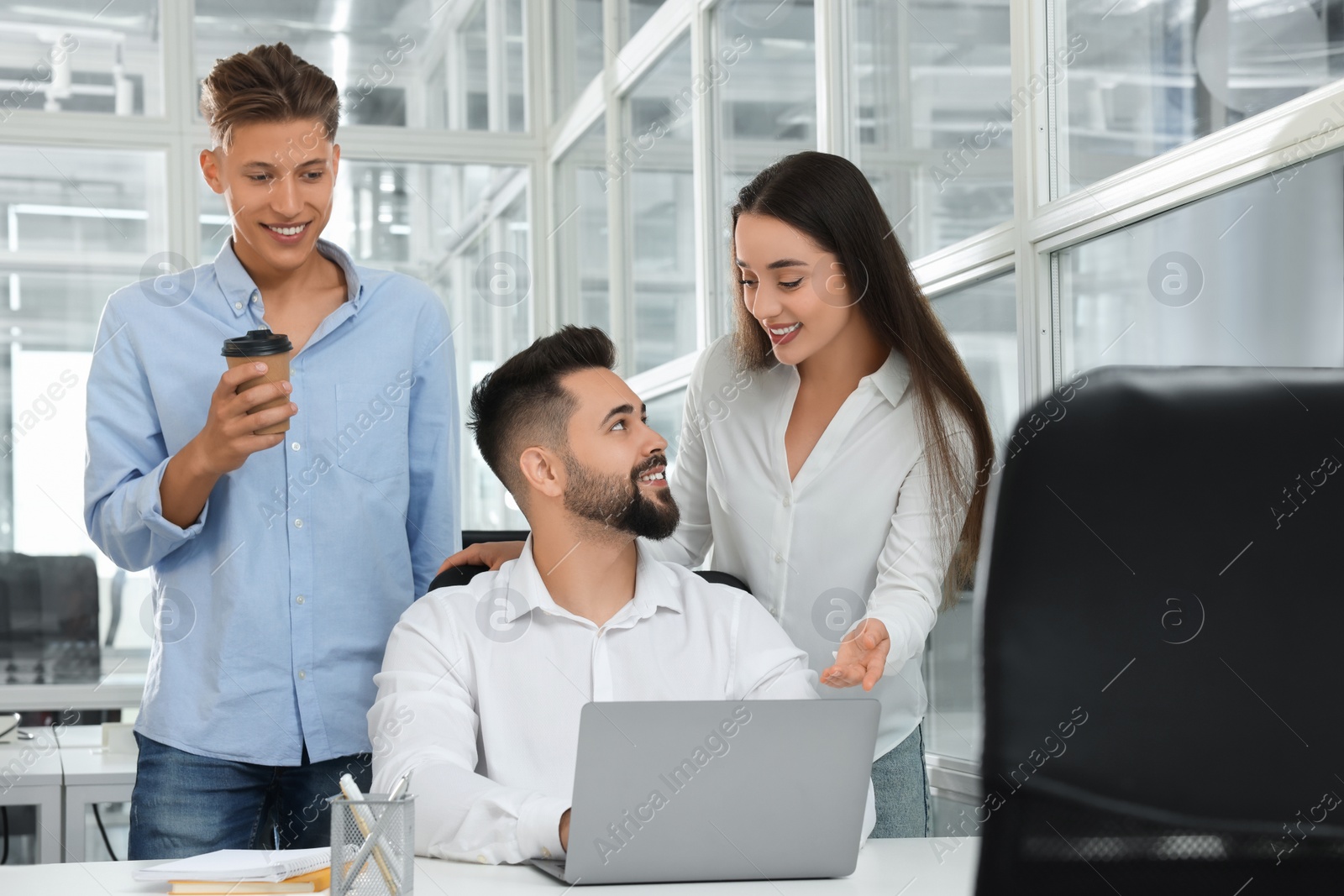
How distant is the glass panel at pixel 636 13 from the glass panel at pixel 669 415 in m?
1.27

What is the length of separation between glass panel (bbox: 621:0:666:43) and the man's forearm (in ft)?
9.79

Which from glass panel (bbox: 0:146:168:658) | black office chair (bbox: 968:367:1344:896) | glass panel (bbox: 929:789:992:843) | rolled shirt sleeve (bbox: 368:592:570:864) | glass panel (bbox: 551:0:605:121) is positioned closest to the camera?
black office chair (bbox: 968:367:1344:896)

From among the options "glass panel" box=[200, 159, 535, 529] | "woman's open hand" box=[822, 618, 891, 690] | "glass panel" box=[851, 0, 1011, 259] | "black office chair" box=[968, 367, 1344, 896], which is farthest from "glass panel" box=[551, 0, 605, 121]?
"black office chair" box=[968, 367, 1344, 896]

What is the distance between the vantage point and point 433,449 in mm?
1878

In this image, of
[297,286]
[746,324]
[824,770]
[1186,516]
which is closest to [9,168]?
[297,286]

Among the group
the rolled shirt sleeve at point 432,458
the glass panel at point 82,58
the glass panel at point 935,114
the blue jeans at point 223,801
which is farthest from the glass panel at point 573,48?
the blue jeans at point 223,801

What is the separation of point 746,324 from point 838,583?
429mm

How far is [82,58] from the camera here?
4848 mm

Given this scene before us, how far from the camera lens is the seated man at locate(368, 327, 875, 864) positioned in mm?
1438

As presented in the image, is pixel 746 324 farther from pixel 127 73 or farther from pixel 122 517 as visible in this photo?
pixel 127 73

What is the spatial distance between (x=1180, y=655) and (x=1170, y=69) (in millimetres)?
1364

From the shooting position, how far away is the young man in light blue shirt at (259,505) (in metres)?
1.70

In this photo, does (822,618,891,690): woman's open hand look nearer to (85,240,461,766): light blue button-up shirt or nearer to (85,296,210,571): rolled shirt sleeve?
(85,240,461,766): light blue button-up shirt

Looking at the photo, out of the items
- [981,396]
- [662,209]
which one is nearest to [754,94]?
[662,209]
